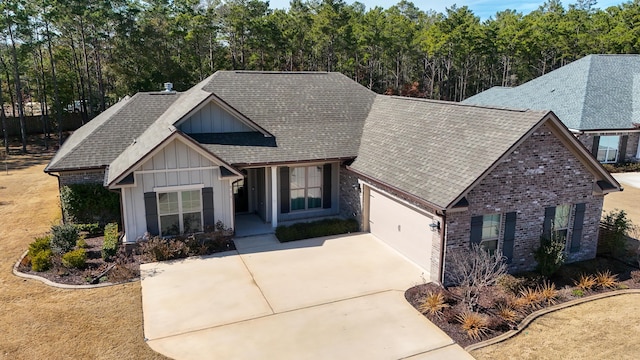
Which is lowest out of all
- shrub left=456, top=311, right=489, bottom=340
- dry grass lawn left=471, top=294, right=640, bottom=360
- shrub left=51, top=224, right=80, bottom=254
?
dry grass lawn left=471, top=294, right=640, bottom=360

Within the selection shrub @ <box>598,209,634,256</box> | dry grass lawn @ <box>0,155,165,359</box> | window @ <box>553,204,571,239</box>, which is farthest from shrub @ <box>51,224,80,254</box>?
shrub @ <box>598,209,634,256</box>

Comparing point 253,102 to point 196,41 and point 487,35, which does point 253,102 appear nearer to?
point 196,41

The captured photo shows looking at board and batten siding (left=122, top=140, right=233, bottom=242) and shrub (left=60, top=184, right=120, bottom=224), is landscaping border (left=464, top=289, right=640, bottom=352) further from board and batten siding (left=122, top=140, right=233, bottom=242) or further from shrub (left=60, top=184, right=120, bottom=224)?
shrub (left=60, top=184, right=120, bottom=224)

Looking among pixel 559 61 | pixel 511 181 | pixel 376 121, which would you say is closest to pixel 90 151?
pixel 376 121


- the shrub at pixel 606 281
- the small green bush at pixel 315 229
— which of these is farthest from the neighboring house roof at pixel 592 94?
the small green bush at pixel 315 229

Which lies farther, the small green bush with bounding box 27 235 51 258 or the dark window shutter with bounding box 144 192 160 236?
the dark window shutter with bounding box 144 192 160 236

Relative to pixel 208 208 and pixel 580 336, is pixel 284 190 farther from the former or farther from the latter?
pixel 580 336
